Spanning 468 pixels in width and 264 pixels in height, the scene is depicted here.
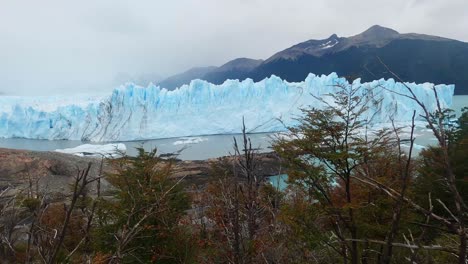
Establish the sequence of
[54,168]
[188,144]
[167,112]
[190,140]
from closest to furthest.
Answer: [54,168]
[188,144]
[190,140]
[167,112]

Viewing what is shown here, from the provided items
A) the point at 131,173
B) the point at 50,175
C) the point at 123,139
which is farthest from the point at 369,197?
the point at 123,139

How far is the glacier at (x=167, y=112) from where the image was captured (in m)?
37.5

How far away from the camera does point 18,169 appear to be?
23.1 meters

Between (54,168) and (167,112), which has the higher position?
(167,112)

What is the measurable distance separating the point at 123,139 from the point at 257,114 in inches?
527

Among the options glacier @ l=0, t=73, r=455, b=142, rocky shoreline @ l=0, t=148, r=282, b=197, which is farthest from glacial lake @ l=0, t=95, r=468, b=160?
rocky shoreline @ l=0, t=148, r=282, b=197

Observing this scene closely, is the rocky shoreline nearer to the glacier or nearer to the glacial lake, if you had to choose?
the glacial lake

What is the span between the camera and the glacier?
123ft

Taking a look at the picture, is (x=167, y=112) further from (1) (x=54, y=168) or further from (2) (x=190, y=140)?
(1) (x=54, y=168)

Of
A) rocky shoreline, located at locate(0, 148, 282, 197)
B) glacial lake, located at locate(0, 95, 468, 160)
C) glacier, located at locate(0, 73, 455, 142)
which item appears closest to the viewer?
rocky shoreline, located at locate(0, 148, 282, 197)

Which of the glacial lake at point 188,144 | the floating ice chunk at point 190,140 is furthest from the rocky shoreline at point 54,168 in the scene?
the floating ice chunk at point 190,140

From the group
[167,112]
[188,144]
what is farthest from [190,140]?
[167,112]

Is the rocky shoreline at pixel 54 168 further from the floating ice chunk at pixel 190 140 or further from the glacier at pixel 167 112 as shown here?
the glacier at pixel 167 112

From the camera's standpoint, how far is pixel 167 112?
39.3 metres
